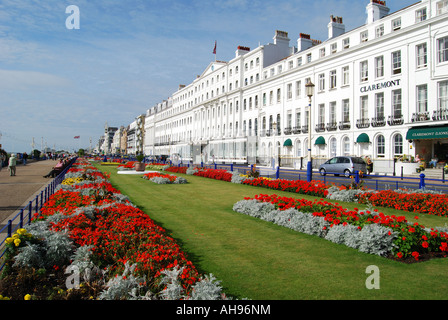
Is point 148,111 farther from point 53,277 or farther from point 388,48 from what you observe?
point 53,277

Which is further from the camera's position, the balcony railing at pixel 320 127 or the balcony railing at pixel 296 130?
the balcony railing at pixel 296 130

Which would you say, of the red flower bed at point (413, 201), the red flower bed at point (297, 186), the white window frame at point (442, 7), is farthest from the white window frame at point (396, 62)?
the red flower bed at point (413, 201)

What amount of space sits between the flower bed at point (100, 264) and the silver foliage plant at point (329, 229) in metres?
3.39

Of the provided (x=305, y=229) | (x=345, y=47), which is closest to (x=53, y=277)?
(x=305, y=229)

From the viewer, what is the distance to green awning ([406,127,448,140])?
81.6 ft

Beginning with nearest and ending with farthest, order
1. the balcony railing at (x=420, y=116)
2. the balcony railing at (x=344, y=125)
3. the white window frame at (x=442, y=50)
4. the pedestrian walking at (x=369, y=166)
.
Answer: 1. the white window frame at (x=442, y=50)
2. the balcony railing at (x=420, y=116)
3. the pedestrian walking at (x=369, y=166)
4. the balcony railing at (x=344, y=125)

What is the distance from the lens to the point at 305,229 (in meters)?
7.95

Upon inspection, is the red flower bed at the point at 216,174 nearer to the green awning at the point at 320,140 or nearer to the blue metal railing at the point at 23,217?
the blue metal railing at the point at 23,217

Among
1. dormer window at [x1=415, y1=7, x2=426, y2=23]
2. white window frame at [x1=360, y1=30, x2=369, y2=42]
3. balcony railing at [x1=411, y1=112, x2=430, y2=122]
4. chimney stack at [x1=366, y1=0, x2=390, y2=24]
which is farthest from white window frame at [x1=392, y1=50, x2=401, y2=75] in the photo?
chimney stack at [x1=366, y1=0, x2=390, y2=24]

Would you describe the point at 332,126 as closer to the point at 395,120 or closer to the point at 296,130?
the point at 296,130

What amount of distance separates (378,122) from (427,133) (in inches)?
210

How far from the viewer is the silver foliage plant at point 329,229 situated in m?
6.28
